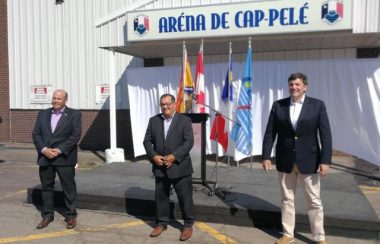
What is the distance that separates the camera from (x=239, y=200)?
20.9 ft

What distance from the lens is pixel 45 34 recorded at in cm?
1555

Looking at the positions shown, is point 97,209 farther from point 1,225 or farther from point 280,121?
point 280,121

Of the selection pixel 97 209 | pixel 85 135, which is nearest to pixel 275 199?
pixel 97 209

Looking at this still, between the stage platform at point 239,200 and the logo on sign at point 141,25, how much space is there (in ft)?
11.3

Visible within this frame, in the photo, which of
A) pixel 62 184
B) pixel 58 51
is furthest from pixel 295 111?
pixel 58 51

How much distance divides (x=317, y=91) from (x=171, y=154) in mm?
6162

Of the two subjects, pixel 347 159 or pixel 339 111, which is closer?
pixel 339 111

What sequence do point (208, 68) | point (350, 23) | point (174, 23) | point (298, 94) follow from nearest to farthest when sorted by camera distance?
1. point (298, 94)
2. point (350, 23)
3. point (174, 23)
4. point (208, 68)

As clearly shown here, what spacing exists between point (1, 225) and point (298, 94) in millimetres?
4320

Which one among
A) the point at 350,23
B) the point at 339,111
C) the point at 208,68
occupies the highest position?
the point at 350,23

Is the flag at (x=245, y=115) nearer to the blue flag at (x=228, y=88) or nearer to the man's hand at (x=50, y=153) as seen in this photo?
the blue flag at (x=228, y=88)

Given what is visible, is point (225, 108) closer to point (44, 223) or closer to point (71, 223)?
point (71, 223)

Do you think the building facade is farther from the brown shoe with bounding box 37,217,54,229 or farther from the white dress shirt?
the white dress shirt

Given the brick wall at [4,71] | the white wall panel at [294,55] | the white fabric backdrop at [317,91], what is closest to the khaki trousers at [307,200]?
the white fabric backdrop at [317,91]
